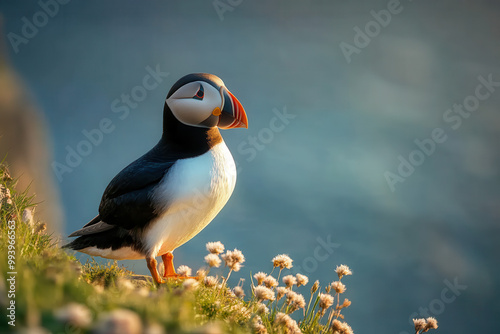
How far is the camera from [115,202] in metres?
5.06

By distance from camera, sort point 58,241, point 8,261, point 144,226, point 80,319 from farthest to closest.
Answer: point 58,241 → point 144,226 → point 8,261 → point 80,319

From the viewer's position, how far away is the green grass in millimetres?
1949

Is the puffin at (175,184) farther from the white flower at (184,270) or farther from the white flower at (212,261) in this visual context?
the white flower at (212,261)

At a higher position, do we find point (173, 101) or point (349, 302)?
point (173, 101)

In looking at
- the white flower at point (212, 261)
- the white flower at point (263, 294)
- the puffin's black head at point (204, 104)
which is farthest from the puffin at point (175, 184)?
the white flower at point (263, 294)

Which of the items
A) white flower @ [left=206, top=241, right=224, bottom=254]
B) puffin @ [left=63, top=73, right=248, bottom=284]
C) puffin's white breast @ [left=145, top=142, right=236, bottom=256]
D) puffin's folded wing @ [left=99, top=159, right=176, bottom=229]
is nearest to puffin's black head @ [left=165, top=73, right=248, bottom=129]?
puffin @ [left=63, top=73, right=248, bottom=284]

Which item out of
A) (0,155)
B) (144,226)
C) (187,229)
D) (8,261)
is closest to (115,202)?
(144,226)

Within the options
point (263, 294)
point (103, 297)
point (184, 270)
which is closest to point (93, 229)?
point (184, 270)

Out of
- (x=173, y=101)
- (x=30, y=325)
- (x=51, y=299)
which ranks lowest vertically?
(x=173, y=101)

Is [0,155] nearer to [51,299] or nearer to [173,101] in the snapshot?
[173,101]

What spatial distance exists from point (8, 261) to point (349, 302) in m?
3.34

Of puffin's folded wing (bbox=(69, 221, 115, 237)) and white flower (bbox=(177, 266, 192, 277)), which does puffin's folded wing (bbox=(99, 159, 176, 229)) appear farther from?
white flower (bbox=(177, 266, 192, 277))

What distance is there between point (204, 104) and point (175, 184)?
0.92 meters

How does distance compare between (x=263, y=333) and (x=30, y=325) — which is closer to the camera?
(x=30, y=325)
